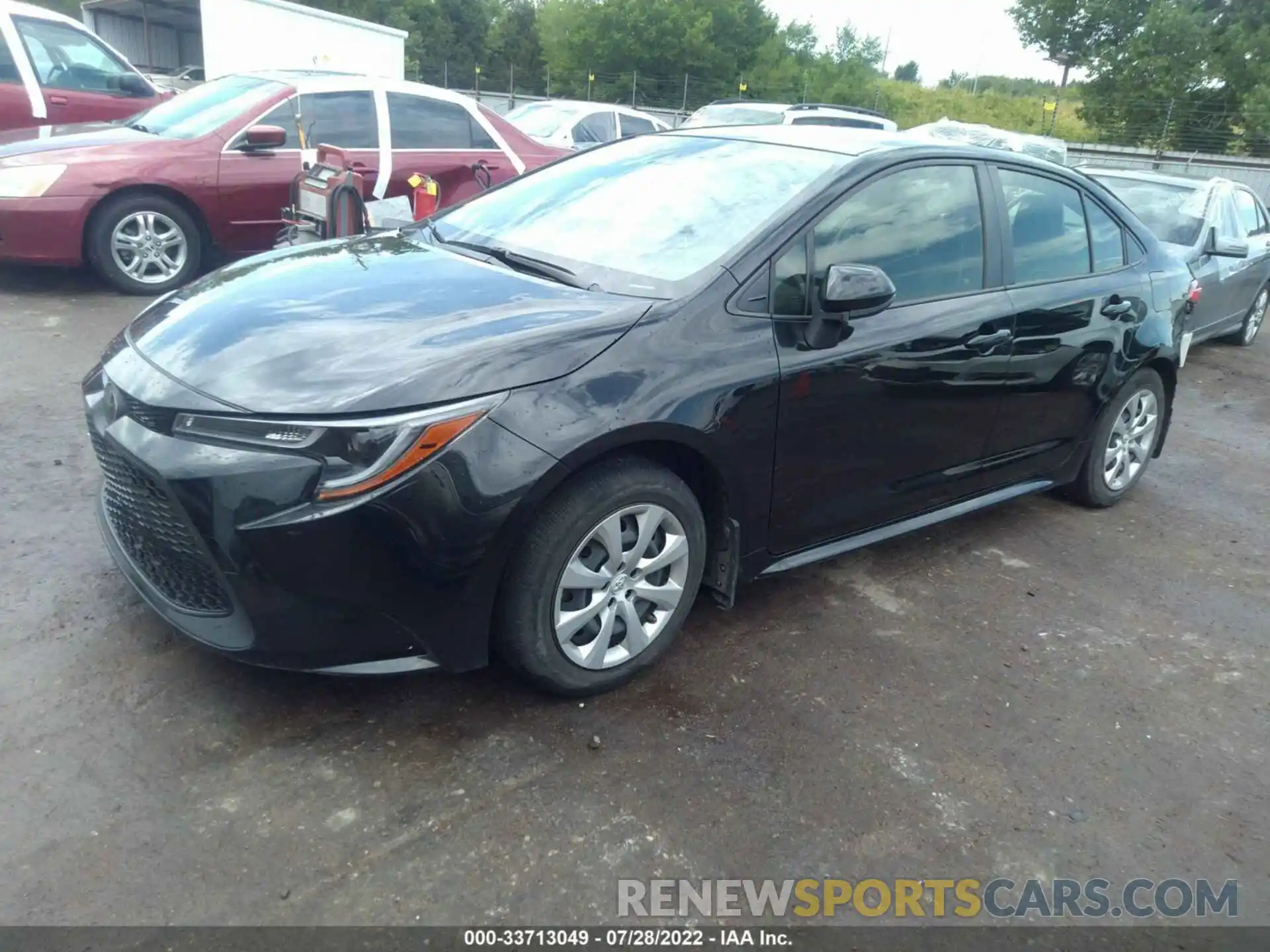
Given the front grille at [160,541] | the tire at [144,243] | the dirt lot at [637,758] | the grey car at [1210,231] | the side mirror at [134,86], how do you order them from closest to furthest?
the dirt lot at [637,758] < the front grille at [160,541] < the tire at [144,243] < the grey car at [1210,231] < the side mirror at [134,86]

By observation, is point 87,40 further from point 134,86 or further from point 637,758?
point 637,758

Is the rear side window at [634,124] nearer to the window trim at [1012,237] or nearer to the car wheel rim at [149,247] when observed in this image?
the car wheel rim at [149,247]

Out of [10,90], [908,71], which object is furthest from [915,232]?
[908,71]

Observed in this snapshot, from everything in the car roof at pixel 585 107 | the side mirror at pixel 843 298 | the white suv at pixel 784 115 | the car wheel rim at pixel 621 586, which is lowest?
the car wheel rim at pixel 621 586

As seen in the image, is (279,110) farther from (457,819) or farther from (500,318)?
(457,819)

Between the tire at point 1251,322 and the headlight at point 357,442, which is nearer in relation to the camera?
the headlight at point 357,442

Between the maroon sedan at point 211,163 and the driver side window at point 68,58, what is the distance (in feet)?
5.09

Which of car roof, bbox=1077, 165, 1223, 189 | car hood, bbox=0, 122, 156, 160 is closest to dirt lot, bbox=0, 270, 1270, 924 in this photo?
car hood, bbox=0, 122, 156, 160

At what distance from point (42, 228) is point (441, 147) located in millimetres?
2934

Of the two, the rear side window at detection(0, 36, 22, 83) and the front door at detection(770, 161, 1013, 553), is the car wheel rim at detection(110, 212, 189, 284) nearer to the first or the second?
the rear side window at detection(0, 36, 22, 83)

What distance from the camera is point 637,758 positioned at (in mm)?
2717

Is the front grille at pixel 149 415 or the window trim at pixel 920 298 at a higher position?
the window trim at pixel 920 298

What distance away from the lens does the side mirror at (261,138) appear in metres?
7.03

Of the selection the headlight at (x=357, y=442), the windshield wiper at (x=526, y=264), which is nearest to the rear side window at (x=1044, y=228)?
the windshield wiper at (x=526, y=264)
